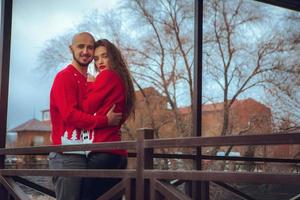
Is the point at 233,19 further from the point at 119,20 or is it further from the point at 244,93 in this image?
the point at 119,20

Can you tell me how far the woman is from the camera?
2877mm

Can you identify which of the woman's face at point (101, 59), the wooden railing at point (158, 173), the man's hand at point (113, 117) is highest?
the woman's face at point (101, 59)

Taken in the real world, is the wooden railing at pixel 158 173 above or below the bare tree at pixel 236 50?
below

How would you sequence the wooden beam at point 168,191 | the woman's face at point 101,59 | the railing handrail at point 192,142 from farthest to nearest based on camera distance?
the woman's face at point 101,59
the wooden beam at point 168,191
the railing handrail at point 192,142

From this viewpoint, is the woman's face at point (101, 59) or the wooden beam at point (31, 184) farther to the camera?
the wooden beam at point (31, 184)

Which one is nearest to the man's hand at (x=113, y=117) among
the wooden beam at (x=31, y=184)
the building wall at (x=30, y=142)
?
the wooden beam at (x=31, y=184)

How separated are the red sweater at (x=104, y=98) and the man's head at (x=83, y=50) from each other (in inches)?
5.4

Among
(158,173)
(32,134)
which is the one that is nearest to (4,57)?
(158,173)

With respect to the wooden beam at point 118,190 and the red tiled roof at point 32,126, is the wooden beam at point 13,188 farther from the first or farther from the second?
the red tiled roof at point 32,126

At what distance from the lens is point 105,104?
2930 millimetres

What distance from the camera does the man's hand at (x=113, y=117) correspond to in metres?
2.90

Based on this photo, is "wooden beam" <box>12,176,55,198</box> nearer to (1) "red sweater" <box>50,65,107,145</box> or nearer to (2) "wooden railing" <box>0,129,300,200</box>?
(2) "wooden railing" <box>0,129,300,200</box>

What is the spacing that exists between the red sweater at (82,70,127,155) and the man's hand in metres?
0.02

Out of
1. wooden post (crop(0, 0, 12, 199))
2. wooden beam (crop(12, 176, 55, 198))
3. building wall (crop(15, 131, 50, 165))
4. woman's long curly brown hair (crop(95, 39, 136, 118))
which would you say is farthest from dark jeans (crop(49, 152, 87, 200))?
building wall (crop(15, 131, 50, 165))
